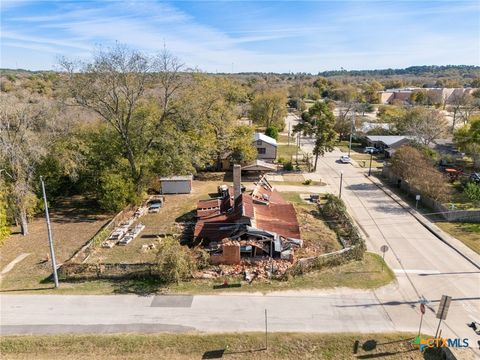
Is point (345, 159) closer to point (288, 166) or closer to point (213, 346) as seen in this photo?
point (288, 166)

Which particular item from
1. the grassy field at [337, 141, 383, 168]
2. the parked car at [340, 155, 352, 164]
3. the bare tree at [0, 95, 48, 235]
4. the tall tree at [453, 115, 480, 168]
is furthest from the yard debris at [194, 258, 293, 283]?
the tall tree at [453, 115, 480, 168]

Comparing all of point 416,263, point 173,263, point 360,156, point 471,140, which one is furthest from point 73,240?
point 471,140

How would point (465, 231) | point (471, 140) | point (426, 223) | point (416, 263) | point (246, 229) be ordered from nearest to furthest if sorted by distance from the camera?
point (416, 263) < point (246, 229) < point (465, 231) < point (426, 223) < point (471, 140)

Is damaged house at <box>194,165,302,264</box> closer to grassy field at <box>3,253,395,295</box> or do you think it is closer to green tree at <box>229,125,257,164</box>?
grassy field at <box>3,253,395,295</box>

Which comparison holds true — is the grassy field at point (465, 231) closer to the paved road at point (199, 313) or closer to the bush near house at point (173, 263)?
the paved road at point (199, 313)

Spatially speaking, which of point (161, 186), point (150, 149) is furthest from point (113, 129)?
point (161, 186)
